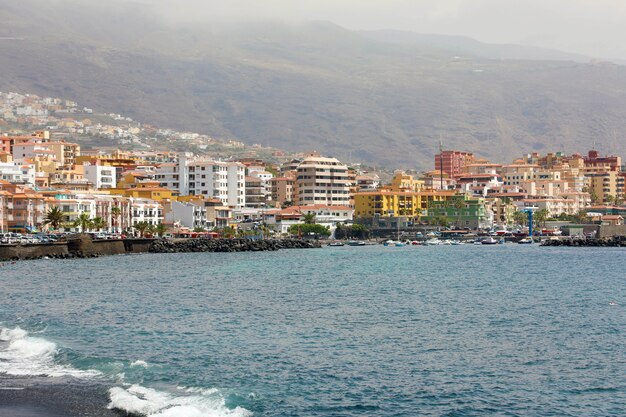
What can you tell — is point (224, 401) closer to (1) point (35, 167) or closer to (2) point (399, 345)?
(2) point (399, 345)

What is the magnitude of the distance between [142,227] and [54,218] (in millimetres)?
15924

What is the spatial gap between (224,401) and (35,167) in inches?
4782

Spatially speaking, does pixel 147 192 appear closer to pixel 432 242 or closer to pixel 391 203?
pixel 432 242

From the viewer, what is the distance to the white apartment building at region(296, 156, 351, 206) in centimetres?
16575

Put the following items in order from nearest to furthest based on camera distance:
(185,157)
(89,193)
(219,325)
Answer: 1. (219,325)
2. (89,193)
3. (185,157)

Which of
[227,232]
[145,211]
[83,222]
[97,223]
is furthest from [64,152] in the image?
[83,222]

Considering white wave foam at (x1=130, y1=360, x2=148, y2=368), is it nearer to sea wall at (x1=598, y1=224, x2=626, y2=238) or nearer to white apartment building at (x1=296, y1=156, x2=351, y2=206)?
sea wall at (x1=598, y1=224, x2=626, y2=238)

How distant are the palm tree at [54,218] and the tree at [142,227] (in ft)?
38.5

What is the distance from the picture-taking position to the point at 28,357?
105ft

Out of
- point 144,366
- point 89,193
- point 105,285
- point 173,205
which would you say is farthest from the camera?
point 173,205

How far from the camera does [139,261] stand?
8538cm

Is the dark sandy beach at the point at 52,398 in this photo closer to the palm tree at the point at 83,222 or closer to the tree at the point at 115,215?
the palm tree at the point at 83,222

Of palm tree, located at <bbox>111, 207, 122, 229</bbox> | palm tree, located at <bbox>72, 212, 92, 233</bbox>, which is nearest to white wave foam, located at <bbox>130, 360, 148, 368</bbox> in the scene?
palm tree, located at <bbox>72, 212, 92, 233</bbox>

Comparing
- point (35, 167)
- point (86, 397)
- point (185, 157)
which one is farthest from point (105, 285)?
point (185, 157)
